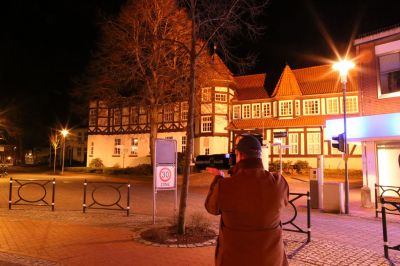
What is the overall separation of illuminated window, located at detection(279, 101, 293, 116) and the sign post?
2978 cm

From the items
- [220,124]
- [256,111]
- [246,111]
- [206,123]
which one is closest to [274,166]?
[256,111]

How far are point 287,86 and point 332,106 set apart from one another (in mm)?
5416

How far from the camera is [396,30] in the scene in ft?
47.1

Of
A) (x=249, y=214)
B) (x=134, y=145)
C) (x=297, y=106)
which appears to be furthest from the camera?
(x=134, y=145)

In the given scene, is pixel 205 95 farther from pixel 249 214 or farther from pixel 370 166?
pixel 249 214

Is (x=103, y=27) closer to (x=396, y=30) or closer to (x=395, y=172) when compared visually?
(x=396, y=30)

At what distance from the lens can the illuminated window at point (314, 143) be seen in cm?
3559

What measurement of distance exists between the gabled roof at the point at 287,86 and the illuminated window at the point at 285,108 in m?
1.00

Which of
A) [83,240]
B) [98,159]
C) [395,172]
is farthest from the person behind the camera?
[98,159]

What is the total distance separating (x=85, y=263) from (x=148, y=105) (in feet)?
77.3

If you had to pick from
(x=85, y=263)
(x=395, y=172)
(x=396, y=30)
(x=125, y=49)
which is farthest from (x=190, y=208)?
(x=125, y=49)

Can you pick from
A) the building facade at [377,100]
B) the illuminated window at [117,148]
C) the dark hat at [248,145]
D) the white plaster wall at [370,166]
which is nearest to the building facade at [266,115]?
the illuminated window at [117,148]

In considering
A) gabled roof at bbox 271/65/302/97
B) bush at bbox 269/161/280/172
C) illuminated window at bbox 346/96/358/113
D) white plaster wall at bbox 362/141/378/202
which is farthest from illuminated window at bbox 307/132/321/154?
white plaster wall at bbox 362/141/378/202

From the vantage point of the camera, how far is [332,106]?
3619cm
